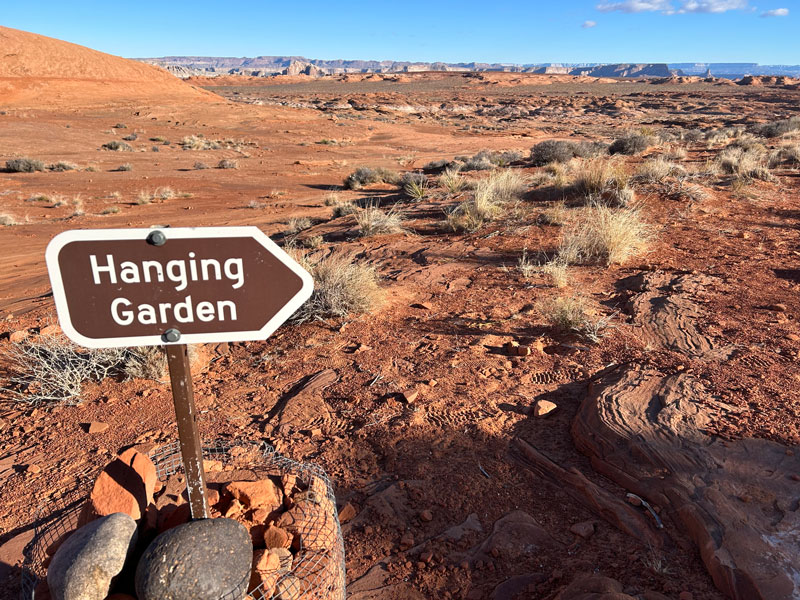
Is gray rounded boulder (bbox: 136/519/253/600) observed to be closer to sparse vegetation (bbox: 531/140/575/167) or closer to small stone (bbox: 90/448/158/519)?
small stone (bbox: 90/448/158/519)

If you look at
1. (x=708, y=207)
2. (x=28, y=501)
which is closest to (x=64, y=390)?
(x=28, y=501)

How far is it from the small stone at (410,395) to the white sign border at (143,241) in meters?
2.11

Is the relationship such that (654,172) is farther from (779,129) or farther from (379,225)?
(779,129)

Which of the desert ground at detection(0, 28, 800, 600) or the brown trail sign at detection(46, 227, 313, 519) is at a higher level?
the brown trail sign at detection(46, 227, 313, 519)

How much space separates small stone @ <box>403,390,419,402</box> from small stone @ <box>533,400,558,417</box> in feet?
2.78

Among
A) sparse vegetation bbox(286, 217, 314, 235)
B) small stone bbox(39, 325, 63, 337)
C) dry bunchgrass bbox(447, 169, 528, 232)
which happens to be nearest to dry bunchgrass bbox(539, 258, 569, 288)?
dry bunchgrass bbox(447, 169, 528, 232)

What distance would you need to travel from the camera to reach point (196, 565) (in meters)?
2.00

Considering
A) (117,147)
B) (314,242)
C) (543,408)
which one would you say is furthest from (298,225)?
(117,147)

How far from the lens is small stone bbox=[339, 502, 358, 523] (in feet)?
9.37

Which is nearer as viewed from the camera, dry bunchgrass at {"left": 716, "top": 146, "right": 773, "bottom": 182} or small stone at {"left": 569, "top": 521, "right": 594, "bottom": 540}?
small stone at {"left": 569, "top": 521, "right": 594, "bottom": 540}

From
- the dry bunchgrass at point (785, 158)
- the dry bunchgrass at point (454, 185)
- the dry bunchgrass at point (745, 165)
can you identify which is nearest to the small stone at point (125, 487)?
the dry bunchgrass at point (454, 185)

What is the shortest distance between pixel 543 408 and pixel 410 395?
0.94m

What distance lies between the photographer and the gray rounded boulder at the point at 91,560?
6.59ft

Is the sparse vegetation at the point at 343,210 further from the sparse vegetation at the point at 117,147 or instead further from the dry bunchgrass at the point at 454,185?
the sparse vegetation at the point at 117,147
